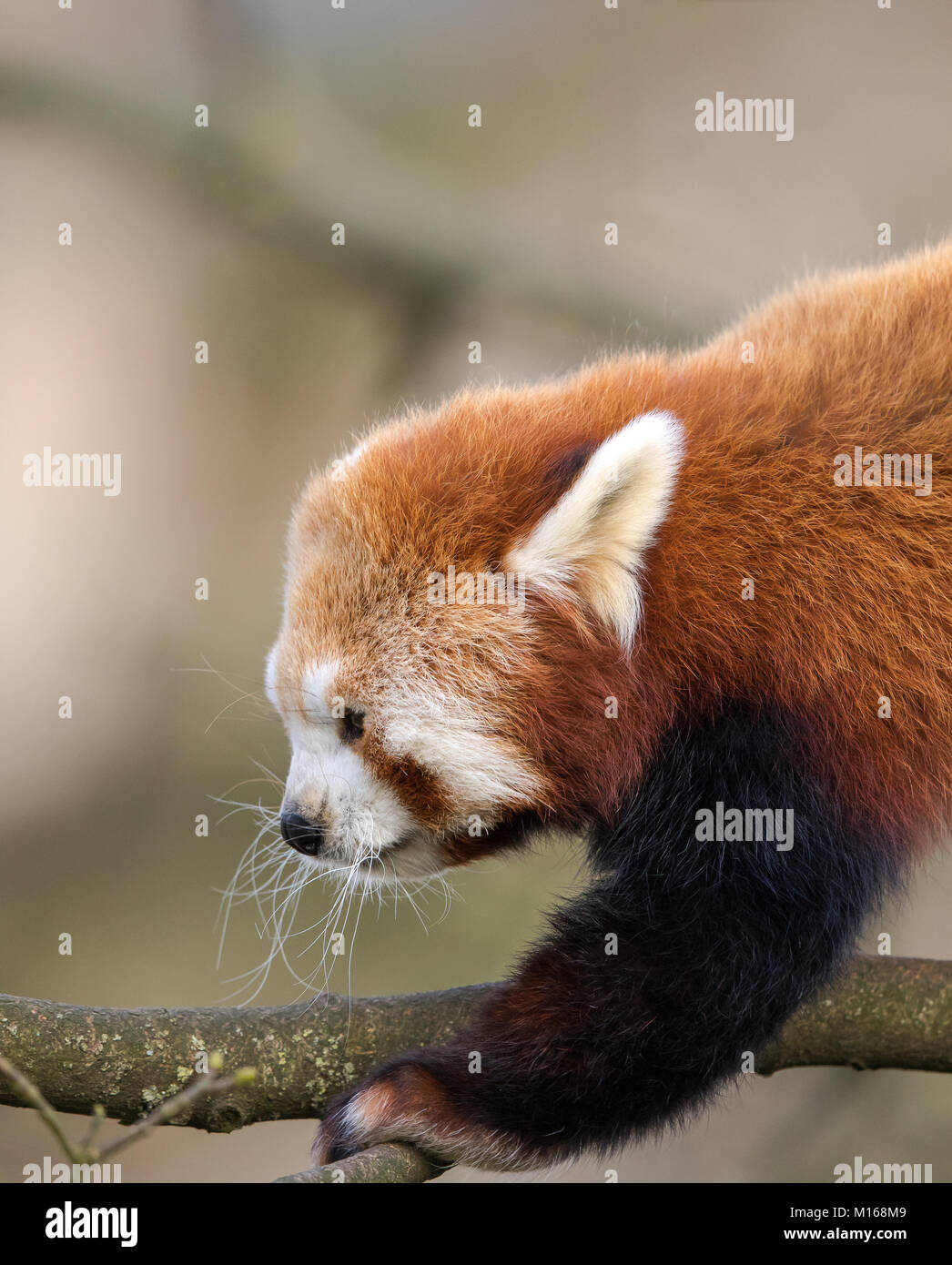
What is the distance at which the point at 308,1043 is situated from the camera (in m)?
2.66

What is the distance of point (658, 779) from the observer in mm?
2465

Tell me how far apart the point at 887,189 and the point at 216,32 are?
11.7 ft

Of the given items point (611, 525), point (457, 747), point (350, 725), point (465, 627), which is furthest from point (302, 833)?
point (611, 525)

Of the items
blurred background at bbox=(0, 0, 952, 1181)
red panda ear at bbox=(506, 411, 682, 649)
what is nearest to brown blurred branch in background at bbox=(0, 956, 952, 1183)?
red panda ear at bbox=(506, 411, 682, 649)

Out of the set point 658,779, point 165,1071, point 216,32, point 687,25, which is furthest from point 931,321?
point 687,25

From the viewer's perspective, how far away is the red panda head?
238 centimetres

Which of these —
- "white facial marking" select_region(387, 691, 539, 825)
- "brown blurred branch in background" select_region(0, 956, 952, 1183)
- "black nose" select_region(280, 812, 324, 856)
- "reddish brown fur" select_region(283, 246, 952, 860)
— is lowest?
"brown blurred branch in background" select_region(0, 956, 952, 1183)

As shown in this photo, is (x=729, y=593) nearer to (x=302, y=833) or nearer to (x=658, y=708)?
(x=658, y=708)

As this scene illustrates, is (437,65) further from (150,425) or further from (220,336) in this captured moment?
(150,425)

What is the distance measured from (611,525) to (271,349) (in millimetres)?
4560

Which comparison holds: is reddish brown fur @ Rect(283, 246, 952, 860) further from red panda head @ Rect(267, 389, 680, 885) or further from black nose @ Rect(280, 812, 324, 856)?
black nose @ Rect(280, 812, 324, 856)

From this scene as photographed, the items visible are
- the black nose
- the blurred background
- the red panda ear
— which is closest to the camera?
the red panda ear

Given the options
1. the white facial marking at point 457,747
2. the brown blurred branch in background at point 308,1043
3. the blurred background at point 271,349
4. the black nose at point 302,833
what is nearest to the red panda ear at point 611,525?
the white facial marking at point 457,747

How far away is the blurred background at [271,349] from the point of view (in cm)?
538
